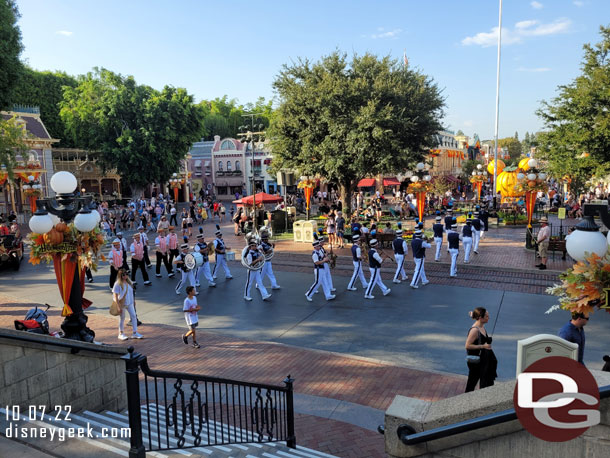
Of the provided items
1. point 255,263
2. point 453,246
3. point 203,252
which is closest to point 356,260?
point 255,263

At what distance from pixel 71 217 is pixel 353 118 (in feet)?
56.4

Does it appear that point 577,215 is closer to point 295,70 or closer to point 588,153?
point 588,153

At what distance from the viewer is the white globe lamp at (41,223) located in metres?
7.19

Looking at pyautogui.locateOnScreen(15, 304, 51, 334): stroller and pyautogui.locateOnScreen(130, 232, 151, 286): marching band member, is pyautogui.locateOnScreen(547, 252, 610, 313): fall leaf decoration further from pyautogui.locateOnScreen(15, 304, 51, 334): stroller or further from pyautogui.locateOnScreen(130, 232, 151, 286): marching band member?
pyautogui.locateOnScreen(130, 232, 151, 286): marching band member

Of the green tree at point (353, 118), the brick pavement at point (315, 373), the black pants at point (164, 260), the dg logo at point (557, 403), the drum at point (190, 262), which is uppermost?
the green tree at point (353, 118)

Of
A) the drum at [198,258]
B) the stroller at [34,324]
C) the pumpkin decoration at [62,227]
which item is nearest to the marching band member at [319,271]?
the drum at [198,258]

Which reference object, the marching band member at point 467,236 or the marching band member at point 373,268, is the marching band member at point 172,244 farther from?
the marching band member at point 467,236

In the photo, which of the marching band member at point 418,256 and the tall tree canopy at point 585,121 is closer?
the marching band member at point 418,256

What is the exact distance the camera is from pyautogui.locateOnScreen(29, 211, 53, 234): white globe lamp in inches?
283

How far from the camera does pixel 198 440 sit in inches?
190

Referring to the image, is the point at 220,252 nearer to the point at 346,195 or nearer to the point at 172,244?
the point at 172,244

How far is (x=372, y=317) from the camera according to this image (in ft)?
36.3

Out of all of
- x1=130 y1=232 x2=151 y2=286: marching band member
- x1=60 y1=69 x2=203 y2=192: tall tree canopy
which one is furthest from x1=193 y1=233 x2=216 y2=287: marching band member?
x1=60 y1=69 x2=203 y2=192: tall tree canopy

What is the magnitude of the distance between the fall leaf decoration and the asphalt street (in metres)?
4.17
